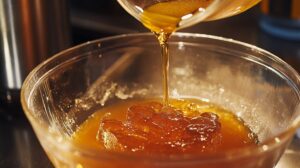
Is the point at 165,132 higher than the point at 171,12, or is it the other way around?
the point at 171,12

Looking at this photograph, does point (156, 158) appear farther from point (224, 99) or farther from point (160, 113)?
point (224, 99)

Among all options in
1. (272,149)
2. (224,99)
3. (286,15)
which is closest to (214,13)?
(272,149)

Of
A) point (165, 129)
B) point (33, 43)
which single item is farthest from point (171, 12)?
point (33, 43)

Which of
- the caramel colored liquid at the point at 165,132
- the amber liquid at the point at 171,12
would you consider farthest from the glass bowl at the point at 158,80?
the amber liquid at the point at 171,12

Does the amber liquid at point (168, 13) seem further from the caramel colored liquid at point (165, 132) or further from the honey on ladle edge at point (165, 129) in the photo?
the caramel colored liquid at point (165, 132)

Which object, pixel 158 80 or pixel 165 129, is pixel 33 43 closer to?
pixel 158 80

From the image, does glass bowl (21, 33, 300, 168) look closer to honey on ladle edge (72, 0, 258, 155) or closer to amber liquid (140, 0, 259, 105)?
honey on ladle edge (72, 0, 258, 155)
